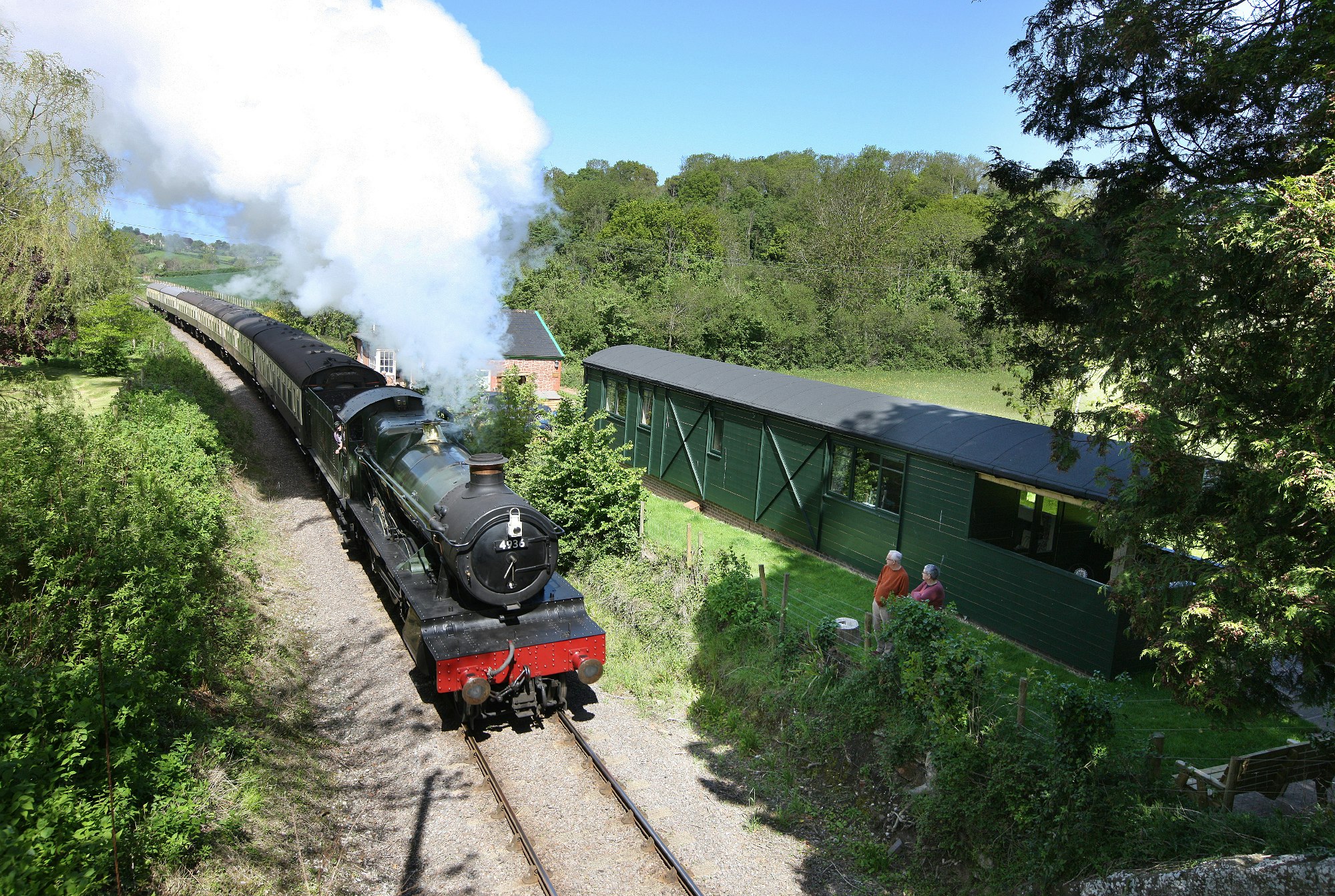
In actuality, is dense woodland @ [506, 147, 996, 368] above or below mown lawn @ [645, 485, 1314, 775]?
above

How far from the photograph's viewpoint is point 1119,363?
7.32 meters

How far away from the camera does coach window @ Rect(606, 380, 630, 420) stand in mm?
20969

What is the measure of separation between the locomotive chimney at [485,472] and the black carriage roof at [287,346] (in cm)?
894

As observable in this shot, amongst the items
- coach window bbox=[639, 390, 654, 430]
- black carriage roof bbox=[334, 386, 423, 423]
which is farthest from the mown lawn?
black carriage roof bbox=[334, 386, 423, 423]

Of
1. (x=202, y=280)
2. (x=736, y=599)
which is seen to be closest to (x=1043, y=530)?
(x=736, y=599)

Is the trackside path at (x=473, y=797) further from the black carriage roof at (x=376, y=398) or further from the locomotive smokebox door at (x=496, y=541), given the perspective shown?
the black carriage roof at (x=376, y=398)

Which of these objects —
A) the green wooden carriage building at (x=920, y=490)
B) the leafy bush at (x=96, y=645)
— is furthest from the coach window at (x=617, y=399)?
the leafy bush at (x=96, y=645)

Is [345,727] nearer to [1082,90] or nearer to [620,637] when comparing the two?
[620,637]

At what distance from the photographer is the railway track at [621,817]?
651cm

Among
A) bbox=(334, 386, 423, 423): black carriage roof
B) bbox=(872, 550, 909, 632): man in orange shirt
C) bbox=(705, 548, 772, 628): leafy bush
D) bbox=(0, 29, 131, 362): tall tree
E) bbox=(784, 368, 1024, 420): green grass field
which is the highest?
bbox=(0, 29, 131, 362): tall tree

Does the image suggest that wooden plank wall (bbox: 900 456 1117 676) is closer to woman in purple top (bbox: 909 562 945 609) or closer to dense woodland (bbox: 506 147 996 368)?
woman in purple top (bbox: 909 562 945 609)

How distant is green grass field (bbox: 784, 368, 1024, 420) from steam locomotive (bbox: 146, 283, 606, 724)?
25.7 metres

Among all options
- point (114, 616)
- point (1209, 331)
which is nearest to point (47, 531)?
point (114, 616)

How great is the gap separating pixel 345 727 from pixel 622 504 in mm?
5585
